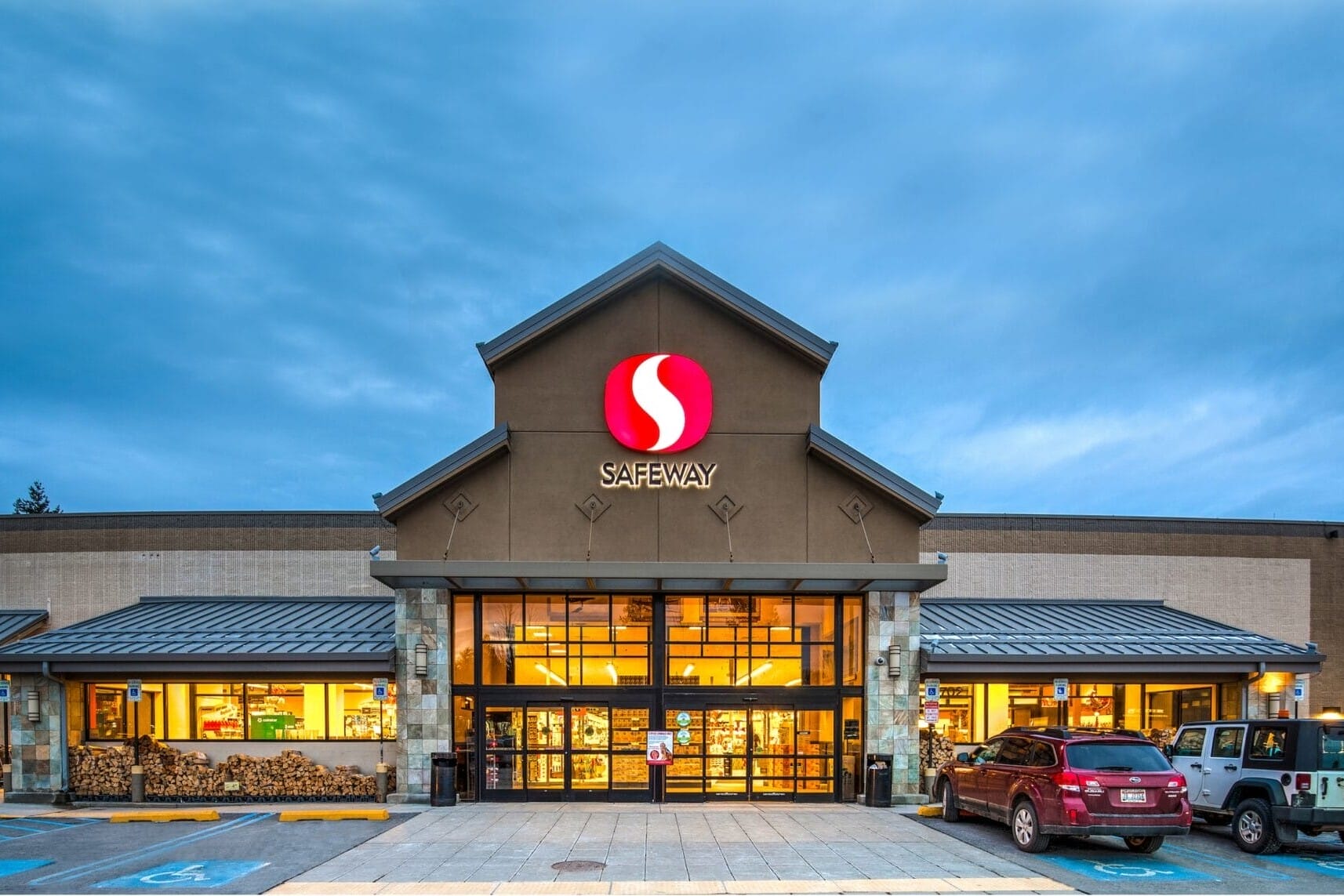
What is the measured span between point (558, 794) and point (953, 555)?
45.5ft

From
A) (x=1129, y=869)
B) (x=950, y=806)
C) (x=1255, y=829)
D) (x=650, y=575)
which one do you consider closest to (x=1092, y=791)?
(x=1129, y=869)

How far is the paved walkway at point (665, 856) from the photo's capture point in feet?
38.4

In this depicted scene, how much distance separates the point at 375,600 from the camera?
25.0 meters

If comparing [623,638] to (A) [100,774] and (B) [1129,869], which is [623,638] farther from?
(A) [100,774]

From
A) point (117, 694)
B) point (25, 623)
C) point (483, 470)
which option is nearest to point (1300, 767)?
point (483, 470)

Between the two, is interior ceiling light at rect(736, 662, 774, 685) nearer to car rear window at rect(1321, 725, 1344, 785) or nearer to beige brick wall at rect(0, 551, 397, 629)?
car rear window at rect(1321, 725, 1344, 785)

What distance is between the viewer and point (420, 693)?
19188 mm

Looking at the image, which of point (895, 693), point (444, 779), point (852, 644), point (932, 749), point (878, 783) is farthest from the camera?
point (932, 749)

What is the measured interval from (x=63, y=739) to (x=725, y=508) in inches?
613

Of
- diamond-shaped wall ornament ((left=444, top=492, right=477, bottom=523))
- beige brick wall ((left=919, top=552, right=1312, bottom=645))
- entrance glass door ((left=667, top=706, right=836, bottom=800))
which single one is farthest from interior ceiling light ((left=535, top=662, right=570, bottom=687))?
beige brick wall ((left=919, top=552, right=1312, bottom=645))

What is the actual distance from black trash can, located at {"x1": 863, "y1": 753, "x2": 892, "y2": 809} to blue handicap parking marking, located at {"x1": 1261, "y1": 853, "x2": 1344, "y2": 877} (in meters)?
6.93

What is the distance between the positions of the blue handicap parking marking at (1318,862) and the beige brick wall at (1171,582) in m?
12.8

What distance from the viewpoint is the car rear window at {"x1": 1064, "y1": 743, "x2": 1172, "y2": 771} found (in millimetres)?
13070

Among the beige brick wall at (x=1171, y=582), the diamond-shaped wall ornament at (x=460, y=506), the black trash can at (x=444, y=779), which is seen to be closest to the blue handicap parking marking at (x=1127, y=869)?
the black trash can at (x=444, y=779)
